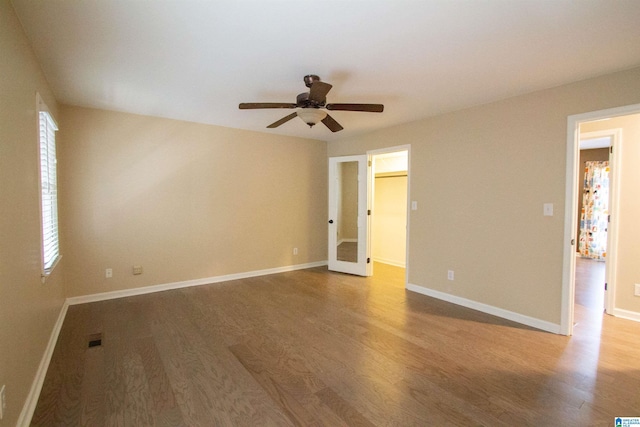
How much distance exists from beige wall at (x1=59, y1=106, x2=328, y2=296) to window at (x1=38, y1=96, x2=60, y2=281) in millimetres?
407

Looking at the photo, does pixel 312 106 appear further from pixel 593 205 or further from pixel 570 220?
pixel 593 205

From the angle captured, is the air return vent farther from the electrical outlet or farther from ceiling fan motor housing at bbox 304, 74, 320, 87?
ceiling fan motor housing at bbox 304, 74, 320, 87

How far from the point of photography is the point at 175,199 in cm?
427

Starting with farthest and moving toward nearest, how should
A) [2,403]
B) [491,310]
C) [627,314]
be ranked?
[491,310]
[627,314]
[2,403]

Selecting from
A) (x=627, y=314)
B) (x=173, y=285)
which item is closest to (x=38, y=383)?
(x=173, y=285)

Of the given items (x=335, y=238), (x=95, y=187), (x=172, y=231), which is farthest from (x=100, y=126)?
(x=335, y=238)

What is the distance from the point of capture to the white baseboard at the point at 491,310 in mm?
3012

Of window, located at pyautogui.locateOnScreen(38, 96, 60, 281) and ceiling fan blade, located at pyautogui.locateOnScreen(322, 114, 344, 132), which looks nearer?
window, located at pyautogui.locateOnScreen(38, 96, 60, 281)

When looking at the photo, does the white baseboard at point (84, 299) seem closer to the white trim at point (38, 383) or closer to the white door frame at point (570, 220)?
the white trim at point (38, 383)

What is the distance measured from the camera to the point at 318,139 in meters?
5.61

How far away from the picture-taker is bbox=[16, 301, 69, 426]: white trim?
5.67 feet

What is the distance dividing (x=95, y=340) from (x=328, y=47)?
3190 mm

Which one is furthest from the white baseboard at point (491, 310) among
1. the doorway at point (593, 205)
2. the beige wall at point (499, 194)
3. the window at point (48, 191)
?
the window at point (48, 191)

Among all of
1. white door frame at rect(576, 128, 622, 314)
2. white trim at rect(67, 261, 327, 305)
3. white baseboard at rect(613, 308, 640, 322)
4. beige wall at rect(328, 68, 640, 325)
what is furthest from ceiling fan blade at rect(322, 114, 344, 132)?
white baseboard at rect(613, 308, 640, 322)
